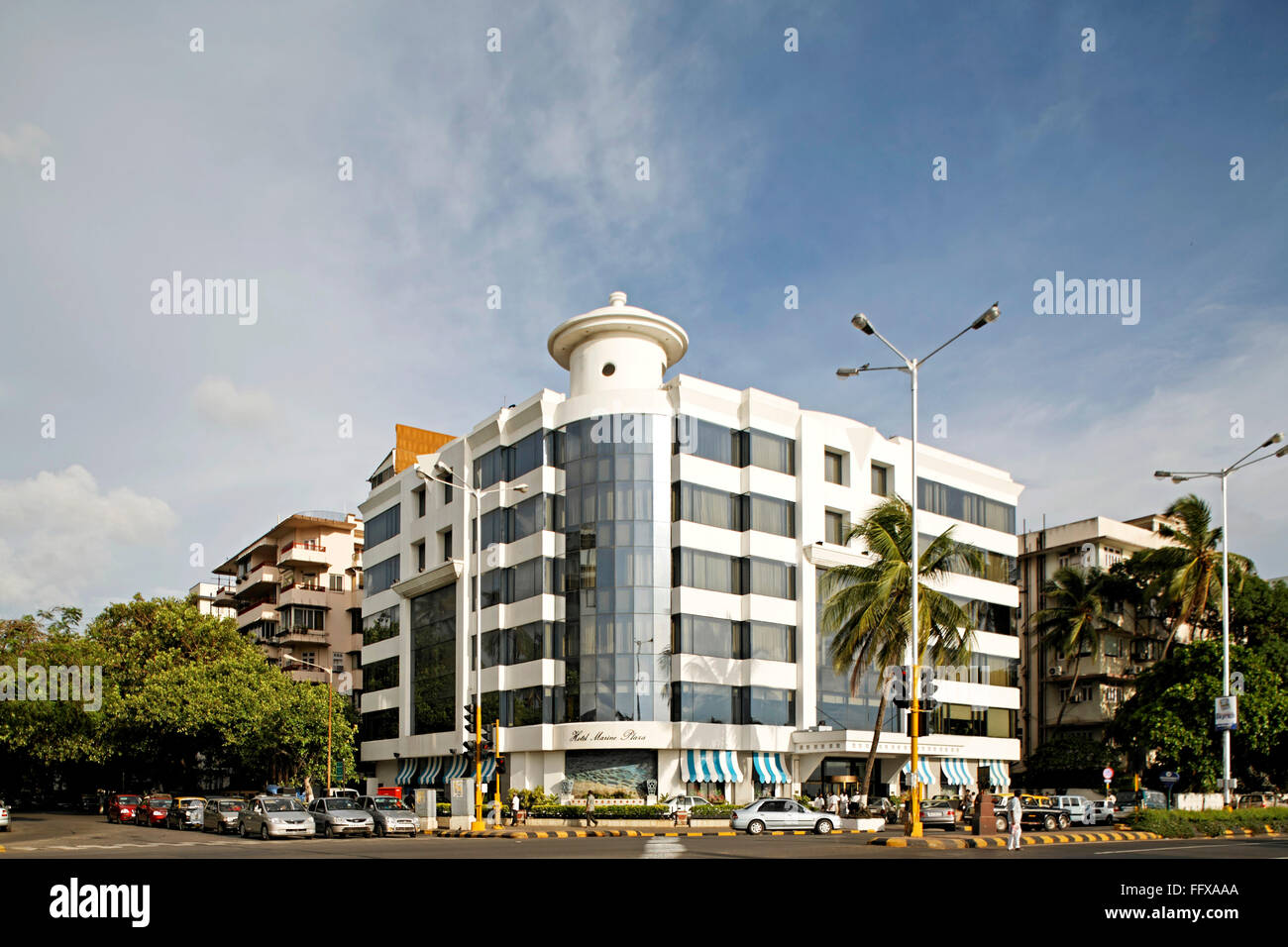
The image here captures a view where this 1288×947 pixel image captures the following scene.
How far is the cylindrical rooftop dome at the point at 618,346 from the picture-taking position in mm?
53156

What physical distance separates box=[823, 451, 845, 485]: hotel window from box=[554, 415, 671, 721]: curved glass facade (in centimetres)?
1055

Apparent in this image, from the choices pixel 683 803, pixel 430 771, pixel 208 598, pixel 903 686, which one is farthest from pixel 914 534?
pixel 208 598

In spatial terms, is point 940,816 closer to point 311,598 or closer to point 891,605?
point 891,605

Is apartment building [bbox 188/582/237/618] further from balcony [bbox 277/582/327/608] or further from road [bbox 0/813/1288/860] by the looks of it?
road [bbox 0/813/1288/860]

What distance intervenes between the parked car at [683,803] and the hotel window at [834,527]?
15.3 meters

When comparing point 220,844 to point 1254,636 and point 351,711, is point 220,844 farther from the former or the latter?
point 1254,636

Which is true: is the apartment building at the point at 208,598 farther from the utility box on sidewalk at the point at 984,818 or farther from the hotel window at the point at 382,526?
the utility box on sidewalk at the point at 984,818

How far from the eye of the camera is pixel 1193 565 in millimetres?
61969

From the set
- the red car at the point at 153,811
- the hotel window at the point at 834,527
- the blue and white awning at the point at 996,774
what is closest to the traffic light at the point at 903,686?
the hotel window at the point at 834,527

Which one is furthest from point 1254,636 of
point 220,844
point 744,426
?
point 220,844

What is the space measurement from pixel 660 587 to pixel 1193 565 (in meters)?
32.0

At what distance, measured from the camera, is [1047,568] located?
2968 inches

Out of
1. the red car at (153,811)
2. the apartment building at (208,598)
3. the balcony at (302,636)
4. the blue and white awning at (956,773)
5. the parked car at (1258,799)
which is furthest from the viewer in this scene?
the apartment building at (208,598)
